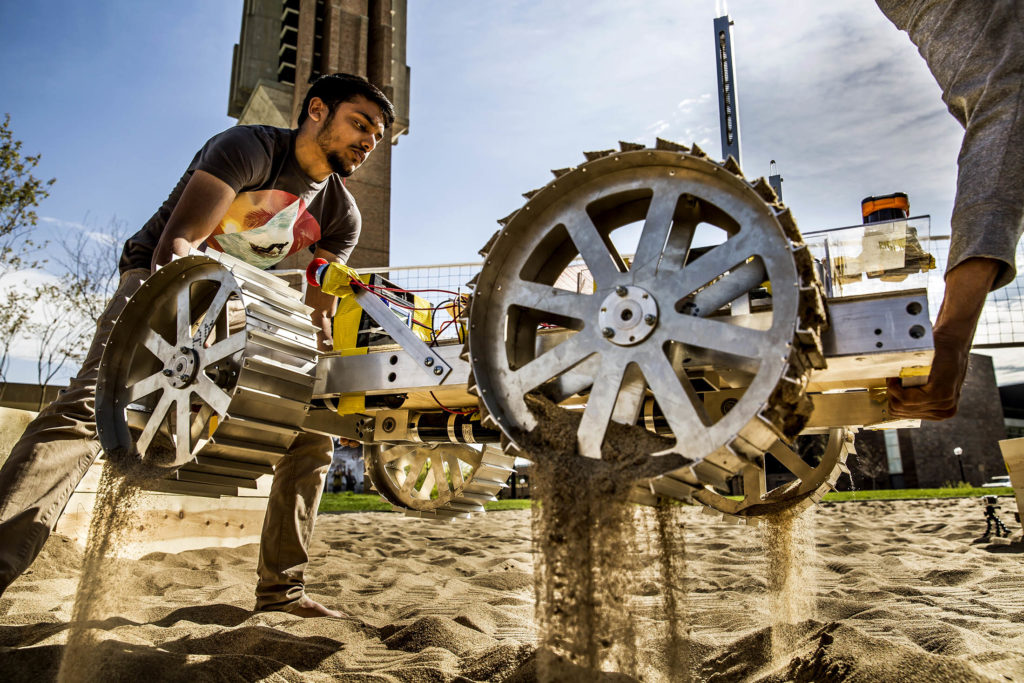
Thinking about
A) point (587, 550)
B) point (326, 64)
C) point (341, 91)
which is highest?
point (326, 64)

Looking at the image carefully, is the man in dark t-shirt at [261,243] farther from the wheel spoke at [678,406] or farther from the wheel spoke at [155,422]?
the wheel spoke at [678,406]

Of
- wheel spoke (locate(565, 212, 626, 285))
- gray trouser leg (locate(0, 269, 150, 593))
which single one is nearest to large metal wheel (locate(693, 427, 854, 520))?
→ wheel spoke (locate(565, 212, 626, 285))

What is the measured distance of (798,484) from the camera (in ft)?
12.4

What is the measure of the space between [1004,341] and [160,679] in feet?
16.2

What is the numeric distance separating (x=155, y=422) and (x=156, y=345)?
322mm

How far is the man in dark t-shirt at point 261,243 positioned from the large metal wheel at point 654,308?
1.20 meters

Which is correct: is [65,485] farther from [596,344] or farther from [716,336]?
[716,336]

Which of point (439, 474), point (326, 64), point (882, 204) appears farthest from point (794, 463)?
point (326, 64)

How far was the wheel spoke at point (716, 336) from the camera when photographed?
194cm

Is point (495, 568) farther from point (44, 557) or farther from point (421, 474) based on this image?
point (44, 557)

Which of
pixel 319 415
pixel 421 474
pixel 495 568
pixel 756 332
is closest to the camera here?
pixel 756 332

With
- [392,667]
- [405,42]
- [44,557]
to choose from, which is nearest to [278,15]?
[405,42]

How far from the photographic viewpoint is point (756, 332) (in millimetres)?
1945

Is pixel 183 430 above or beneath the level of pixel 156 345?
beneath
